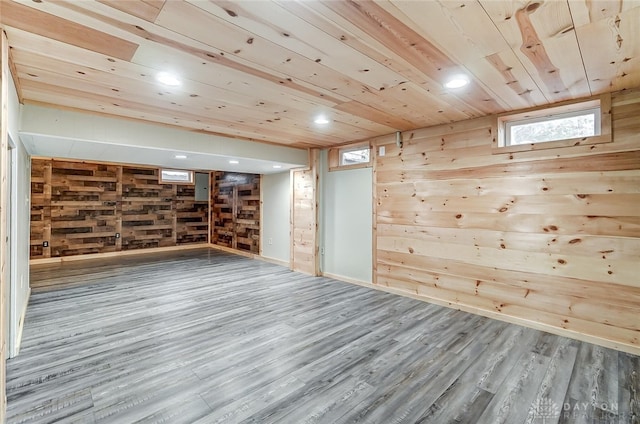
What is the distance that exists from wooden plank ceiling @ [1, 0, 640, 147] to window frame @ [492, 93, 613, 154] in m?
0.13

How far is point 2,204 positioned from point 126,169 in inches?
255

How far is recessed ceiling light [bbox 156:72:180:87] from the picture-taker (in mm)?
2309

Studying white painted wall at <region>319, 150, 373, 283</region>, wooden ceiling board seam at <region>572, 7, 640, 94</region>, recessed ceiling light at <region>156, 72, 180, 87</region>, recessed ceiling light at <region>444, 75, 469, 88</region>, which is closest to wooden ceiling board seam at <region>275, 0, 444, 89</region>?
recessed ceiling light at <region>444, 75, 469, 88</region>

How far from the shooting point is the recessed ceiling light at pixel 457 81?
2.36 m

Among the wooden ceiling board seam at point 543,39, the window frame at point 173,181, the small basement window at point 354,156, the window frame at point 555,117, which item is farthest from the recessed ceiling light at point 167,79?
the window frame at point 173,181

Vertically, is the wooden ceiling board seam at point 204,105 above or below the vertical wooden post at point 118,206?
above

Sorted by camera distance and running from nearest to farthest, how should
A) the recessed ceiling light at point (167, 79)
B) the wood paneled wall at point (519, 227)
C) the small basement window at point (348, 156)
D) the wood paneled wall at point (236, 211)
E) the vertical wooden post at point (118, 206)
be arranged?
1. the recessed ceiling light at point (167, 79)
2. the wood paneled wall at point (519, 227)
3. the small basement window at point (348, 156)
4. the wood paneled wall at point (236, 211)
5. the vertical wooden post at point (118, 206)

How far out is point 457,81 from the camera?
7.98 ft

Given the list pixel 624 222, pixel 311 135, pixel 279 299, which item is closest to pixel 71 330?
pixel 279 299

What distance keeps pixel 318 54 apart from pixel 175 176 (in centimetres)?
735

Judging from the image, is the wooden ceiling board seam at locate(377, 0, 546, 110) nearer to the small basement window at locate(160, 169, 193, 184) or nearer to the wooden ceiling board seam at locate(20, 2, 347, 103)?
the wooden ceiling board seam at locate(20, 2, 347, 103)

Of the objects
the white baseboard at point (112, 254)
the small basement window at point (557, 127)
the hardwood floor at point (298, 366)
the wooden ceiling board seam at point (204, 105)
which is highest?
the wooden ceiling board seam at point (204, 105)

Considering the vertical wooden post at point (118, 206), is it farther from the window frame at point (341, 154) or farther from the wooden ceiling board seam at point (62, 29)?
the wooden ceiling board seam at point (62, 29)

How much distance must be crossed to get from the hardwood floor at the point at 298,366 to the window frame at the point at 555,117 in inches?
74.8
